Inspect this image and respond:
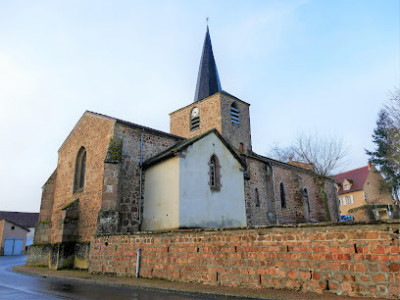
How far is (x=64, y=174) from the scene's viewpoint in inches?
754

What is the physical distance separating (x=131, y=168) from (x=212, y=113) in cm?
1320

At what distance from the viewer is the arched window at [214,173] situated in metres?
15.8

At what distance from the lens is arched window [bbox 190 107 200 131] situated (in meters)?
28.6

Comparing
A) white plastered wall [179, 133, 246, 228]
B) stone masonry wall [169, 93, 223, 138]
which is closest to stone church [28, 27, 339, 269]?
white plastered wall [179, 133, 246, 228]

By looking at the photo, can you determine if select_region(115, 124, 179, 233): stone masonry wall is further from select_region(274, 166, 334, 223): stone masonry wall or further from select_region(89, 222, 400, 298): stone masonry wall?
select_region(274, 166, 334, 223): stone masonry wall

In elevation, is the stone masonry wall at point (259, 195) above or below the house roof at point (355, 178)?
below

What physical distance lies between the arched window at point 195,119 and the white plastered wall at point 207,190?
11.9 m

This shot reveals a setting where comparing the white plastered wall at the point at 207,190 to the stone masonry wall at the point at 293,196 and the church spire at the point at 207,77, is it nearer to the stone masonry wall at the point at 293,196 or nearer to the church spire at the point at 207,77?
the stone masonry wall at the point at 293,196

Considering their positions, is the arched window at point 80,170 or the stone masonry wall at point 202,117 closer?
the arched window at point 80,170

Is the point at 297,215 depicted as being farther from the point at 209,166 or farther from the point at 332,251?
the point at 332,251

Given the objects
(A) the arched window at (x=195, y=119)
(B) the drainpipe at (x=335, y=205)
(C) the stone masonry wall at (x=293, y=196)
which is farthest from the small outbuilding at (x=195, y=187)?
(B) the drainpipe at (x=335, y=205)

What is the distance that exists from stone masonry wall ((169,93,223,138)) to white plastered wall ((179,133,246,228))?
961cm

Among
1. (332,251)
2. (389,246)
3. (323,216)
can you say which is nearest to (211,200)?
(332,251)

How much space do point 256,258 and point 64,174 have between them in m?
15.2
